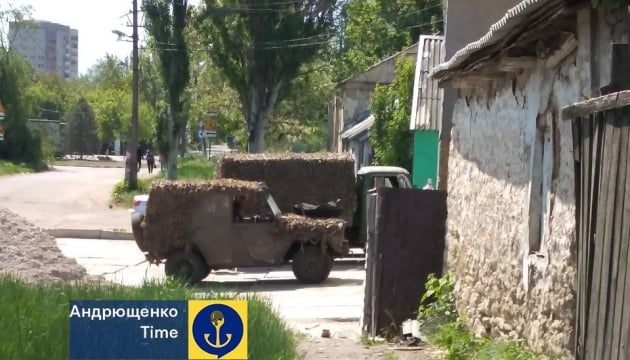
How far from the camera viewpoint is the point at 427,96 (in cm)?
1817

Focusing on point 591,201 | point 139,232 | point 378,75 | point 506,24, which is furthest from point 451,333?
point 378,75

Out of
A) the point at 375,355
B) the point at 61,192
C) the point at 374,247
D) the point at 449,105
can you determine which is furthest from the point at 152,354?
the point at 61,192

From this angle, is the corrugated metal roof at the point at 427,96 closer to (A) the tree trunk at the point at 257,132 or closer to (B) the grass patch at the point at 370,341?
(B) the grass patch at the point at 370,341

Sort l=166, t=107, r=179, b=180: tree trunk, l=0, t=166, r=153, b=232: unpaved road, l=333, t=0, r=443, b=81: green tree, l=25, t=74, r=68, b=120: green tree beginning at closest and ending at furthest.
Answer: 1. l=0, t=166, r=153, b=232: unpaved road
2. l=166, t=107, r=179, b=180: tree trunk
3. l=333, t=0, r=443, b=81: green tree
4. l=25, t=74, r=68, b=120: green tree

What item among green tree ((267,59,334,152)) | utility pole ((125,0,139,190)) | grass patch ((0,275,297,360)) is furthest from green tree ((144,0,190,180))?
grass patch ((0,275,297,360))

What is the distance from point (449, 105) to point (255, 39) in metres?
28.4

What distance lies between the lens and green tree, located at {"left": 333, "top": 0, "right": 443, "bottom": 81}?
4175cm

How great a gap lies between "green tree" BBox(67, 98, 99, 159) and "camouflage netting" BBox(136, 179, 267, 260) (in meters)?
72.5

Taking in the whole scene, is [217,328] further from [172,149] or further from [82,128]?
[82,128]

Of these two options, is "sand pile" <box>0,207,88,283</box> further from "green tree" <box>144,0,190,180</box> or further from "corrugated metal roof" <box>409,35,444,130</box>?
"green tree" <box>144,0,190,180</box>

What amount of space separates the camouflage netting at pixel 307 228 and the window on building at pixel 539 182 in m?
9.22

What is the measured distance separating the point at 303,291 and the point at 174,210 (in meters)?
2.53

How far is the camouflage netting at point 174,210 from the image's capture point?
53.8ft

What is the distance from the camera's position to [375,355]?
31.1 feet
